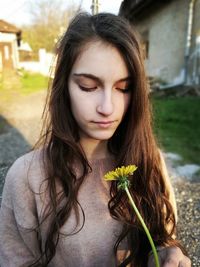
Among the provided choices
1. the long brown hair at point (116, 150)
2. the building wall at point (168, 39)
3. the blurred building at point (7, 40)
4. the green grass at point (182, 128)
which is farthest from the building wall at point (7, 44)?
→ the building wall at point (168, 39)

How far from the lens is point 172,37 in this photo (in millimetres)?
7426

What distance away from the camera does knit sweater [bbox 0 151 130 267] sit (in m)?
0.89

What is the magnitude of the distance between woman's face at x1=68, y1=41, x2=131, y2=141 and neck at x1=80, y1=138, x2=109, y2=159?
12 centimetres

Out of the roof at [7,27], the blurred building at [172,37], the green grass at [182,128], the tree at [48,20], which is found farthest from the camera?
the blurred building at [172,37]

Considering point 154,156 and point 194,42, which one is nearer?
point 154,156

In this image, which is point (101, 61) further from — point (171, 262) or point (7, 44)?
point (7, 44)

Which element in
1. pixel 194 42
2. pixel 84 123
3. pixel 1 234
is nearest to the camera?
pixel 84 123

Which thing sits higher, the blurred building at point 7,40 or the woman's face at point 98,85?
the blurred building at point 7,40

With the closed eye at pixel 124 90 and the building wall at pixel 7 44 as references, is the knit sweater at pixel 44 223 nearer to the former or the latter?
the closed eye at pixel 124 90

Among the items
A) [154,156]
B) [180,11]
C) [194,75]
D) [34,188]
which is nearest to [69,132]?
[34,188]

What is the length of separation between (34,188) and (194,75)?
21.2 ft

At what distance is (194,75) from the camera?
6773 mm

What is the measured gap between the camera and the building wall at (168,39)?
23.2 feet

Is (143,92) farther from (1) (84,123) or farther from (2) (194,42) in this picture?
(2) (194,42)
